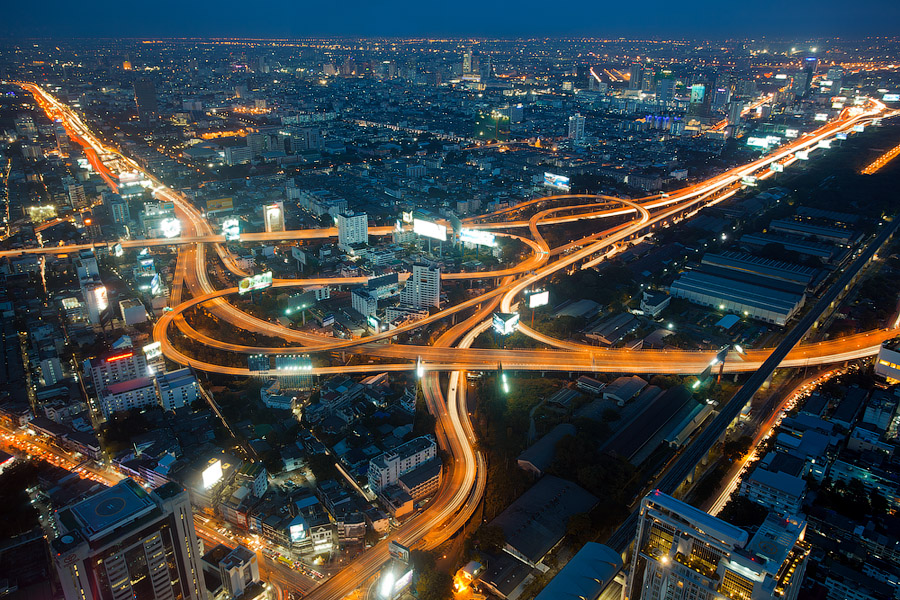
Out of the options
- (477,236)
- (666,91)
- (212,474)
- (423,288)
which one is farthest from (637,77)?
(212,474)

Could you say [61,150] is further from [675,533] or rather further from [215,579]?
[675,533]

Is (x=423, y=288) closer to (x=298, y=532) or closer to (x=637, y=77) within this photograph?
(x=298, y=532)

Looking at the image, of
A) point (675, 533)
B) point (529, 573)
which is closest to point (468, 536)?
point (529, 573)

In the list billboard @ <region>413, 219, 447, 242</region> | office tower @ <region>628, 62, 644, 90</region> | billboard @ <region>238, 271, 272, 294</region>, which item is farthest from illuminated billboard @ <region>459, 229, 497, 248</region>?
office tower @ <region>628, 62, 644, 90</region>

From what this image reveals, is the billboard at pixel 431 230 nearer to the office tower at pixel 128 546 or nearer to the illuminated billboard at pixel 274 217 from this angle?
the illuminated billboard at pixel 274 217

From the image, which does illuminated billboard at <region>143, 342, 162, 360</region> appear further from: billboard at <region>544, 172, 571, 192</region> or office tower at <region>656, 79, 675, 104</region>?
office tower at <region>656, 79, 675, 104</region>
